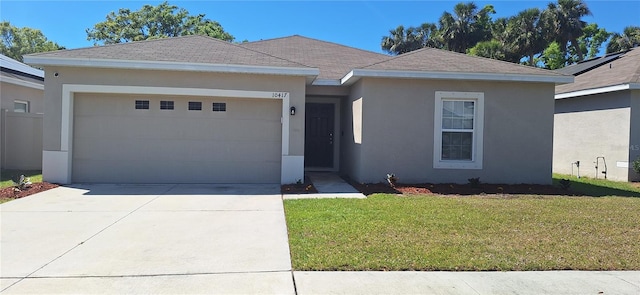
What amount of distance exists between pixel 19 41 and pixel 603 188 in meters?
51.1

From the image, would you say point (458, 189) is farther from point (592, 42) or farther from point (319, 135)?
point (592, 42)

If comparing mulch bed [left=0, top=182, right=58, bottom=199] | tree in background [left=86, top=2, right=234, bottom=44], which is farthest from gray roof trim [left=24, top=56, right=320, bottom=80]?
tree in background [left=86, top=2, right=234, bottom=44]

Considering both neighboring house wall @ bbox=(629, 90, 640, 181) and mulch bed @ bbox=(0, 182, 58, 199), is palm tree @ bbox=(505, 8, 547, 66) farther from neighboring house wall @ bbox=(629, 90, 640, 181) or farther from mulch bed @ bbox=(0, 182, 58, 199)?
mulch bed @ bbox=(0, 182, 58, 199)

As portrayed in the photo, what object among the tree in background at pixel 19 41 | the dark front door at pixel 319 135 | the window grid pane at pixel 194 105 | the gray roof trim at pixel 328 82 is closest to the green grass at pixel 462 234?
the window grid pane at pixel 194 105

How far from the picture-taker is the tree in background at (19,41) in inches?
1644

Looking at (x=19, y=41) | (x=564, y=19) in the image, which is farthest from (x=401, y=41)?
(x=19, y=41)

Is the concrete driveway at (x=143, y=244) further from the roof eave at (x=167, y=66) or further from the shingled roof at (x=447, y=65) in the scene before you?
the shingled roof at (x=447, y=65)

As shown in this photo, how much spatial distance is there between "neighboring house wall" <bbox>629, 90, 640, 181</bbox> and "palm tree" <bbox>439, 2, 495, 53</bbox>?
1059 inches

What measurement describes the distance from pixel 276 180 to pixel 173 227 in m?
4.68

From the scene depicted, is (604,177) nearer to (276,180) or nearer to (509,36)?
(276,180)

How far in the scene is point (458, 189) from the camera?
32.4 feet

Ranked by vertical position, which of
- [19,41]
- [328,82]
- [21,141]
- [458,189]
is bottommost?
[458,189]

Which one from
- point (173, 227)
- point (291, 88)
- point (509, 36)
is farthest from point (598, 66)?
point (509, 36)

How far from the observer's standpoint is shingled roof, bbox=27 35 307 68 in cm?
970
